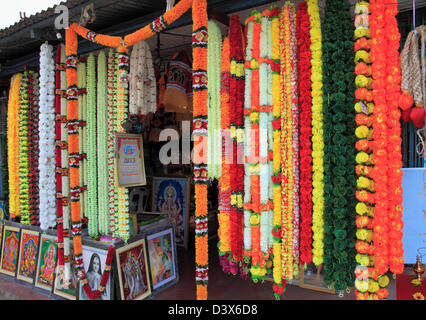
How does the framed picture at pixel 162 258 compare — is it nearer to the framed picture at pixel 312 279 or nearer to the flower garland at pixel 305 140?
the framed picture at pixel 312 279

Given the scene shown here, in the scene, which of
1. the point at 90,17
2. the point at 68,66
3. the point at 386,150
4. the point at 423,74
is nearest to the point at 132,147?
the point at 68,66

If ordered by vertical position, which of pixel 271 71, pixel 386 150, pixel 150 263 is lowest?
pixel 150 263

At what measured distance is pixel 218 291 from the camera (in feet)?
13.1

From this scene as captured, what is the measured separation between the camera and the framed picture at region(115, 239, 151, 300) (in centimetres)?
354

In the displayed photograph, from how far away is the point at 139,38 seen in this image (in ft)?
9.44

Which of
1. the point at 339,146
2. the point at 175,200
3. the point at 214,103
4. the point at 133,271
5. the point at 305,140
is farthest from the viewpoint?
the point at 175,200

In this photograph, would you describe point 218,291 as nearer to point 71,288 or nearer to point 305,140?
point 71,288

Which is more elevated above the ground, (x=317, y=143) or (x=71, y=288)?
(x=317, y=143)

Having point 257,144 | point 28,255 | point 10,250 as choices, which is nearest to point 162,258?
point 28,255

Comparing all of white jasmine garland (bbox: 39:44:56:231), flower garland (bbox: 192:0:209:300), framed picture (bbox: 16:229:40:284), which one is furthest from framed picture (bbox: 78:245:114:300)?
flower garland (bbox: 192:0:209:300)

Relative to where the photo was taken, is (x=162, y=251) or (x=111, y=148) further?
(x=162, y=251)

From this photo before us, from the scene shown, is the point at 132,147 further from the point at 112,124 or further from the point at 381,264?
the point at 381,264

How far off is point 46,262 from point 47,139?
1.69 meters

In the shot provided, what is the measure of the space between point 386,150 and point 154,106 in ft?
8.27
